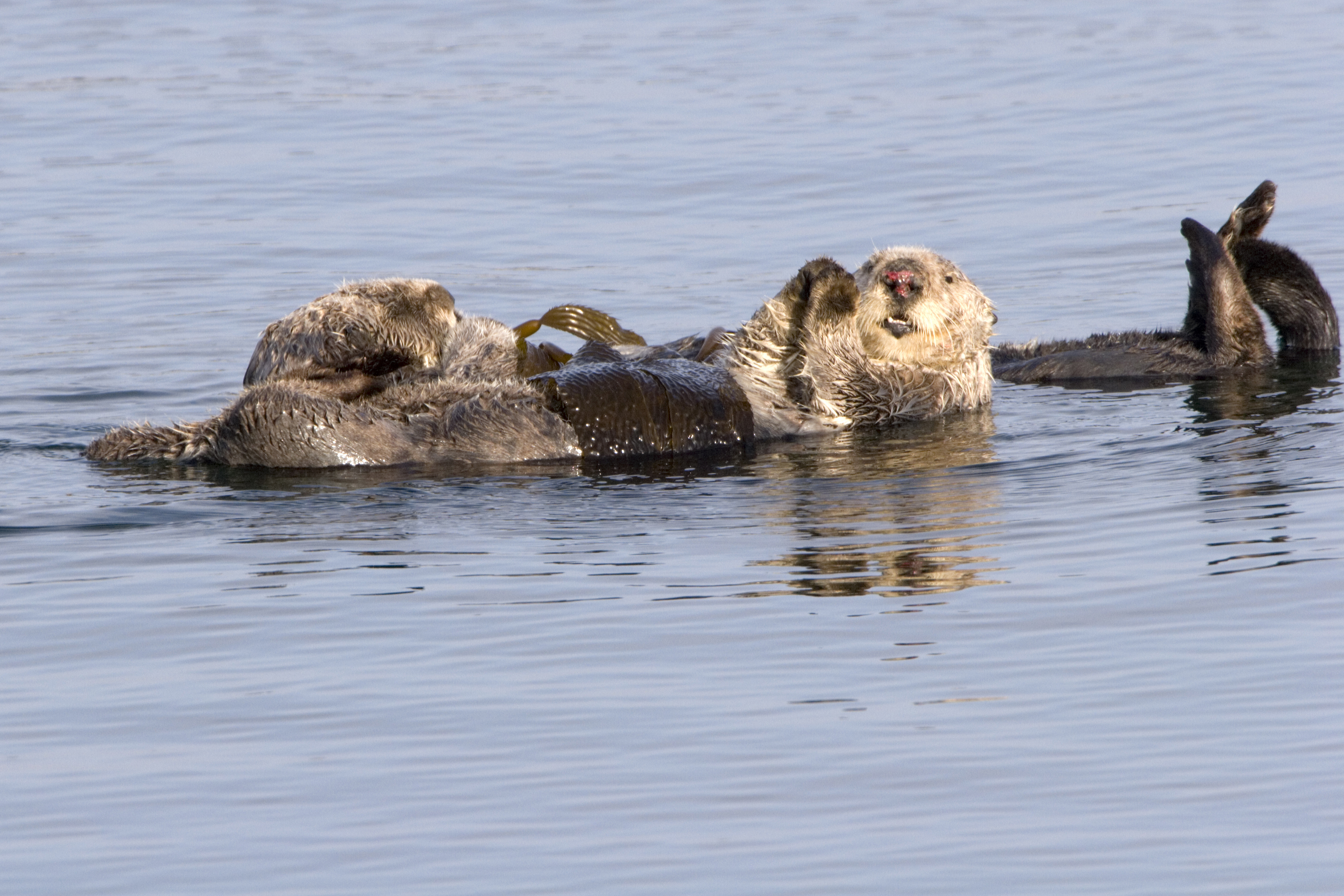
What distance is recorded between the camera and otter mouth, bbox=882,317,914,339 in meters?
7.07

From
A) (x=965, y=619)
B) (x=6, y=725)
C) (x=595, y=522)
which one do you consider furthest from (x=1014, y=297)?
(x=6, y=725)

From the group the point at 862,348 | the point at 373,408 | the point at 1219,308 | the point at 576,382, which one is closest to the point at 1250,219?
the point at 1219,308

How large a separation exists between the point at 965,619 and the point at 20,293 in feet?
24.1

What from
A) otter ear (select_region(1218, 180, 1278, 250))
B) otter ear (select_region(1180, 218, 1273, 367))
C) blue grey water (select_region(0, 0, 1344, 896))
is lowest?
blue grey water (select_region(0, 0, 1344, 896))

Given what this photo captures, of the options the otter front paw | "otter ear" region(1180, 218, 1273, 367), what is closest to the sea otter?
"otter ear" region(1180, 218, 1273, 367)

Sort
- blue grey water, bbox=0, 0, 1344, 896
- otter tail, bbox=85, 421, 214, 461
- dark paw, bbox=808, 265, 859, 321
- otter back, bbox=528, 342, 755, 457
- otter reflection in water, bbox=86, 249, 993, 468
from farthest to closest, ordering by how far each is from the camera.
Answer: dark paw, bbox=808, 265, 859, 321
otter back, bbox=528, 342, 755, 457
otter tail, bbox=85, 421, 214, 461
otter reflection in water, bbox=86, 249, 993, 468
blue grey water, bbox=0, 0, 1344, 896

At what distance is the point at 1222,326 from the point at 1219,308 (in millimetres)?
82

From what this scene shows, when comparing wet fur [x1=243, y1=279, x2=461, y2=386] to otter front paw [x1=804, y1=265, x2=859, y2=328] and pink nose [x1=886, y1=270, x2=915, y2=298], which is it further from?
pink nose [x1=886, y1=270, x2=915, y2=298]

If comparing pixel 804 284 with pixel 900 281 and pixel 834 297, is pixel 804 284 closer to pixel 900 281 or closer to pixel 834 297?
pixel 834 297

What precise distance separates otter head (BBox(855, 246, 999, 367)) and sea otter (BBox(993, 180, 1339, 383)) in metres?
1.11

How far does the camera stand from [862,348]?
7.00 metres

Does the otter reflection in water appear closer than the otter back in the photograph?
Yes

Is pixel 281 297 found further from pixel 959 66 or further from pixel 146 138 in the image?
pixel 959 66

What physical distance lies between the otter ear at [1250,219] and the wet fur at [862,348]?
5.52 feet
